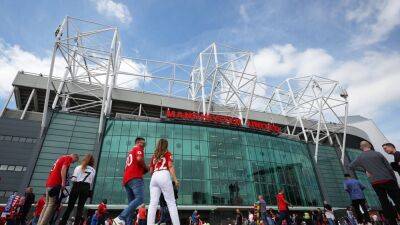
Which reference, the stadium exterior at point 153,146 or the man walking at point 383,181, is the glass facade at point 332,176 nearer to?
the stadium exterior at point 153,146

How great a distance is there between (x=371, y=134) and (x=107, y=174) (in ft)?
225

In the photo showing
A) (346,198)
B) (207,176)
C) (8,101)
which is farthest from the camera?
(346,198)

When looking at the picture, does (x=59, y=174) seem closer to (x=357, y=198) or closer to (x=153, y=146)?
(x=357, y=198)

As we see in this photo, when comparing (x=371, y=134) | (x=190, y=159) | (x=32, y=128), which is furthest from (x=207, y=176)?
(x=371, y=134)

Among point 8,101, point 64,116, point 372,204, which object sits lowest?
point 372,204

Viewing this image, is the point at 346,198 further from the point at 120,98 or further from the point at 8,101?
the point at 8,101

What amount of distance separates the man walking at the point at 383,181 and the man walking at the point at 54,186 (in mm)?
7149

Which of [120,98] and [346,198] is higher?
[120,98]

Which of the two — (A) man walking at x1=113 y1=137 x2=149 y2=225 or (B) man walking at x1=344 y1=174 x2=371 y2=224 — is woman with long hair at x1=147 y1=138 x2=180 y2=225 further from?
(B) man walking at x1=344 y1=174 x2=371 y2=224

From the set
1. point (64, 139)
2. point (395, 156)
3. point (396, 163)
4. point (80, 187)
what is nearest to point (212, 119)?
point (64, 139)

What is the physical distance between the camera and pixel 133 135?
3097 centimetres

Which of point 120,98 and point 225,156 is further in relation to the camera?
point 120,98

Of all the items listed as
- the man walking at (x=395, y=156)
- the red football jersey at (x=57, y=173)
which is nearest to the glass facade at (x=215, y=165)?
the red football jersey at (x=57, y=173)

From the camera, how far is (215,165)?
31.0 m
